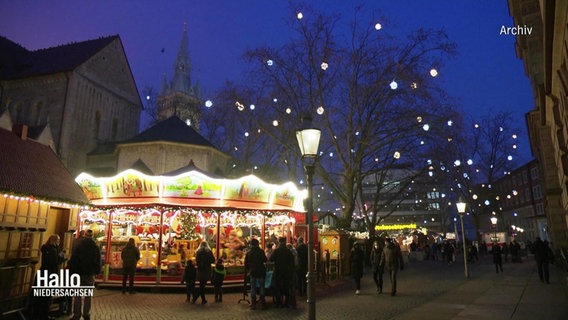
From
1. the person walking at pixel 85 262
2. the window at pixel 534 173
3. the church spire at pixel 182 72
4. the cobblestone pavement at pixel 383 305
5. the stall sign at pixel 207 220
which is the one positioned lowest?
the cobblestone pavement at pixel 383 305

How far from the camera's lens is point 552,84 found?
9219 mm

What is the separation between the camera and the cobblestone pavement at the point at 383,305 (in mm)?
9109

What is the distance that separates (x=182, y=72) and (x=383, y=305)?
65264 mm

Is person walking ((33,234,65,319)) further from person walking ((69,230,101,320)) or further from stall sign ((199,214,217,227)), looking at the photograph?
stall sign ((199,214,217,227))

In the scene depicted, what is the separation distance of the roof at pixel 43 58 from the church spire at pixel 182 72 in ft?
97.6

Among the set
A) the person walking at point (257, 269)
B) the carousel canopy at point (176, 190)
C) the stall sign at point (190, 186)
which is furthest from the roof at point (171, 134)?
the person walking at point (257, 269)

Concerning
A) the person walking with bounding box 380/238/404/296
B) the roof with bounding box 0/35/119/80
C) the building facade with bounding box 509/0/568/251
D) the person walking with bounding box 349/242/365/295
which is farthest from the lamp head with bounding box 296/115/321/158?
the roof with bounding box 0/35/119/80

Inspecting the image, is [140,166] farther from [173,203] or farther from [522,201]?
[522,201]

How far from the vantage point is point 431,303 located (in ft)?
34.9

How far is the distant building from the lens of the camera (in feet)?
99.0

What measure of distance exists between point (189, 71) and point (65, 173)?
64.1 m

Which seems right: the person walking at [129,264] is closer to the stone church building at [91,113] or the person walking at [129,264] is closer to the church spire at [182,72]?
the stone church building at [91,113]

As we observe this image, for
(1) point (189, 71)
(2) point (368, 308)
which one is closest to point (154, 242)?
(2) point (368, 308)

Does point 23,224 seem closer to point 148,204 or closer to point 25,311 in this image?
point 25,311
